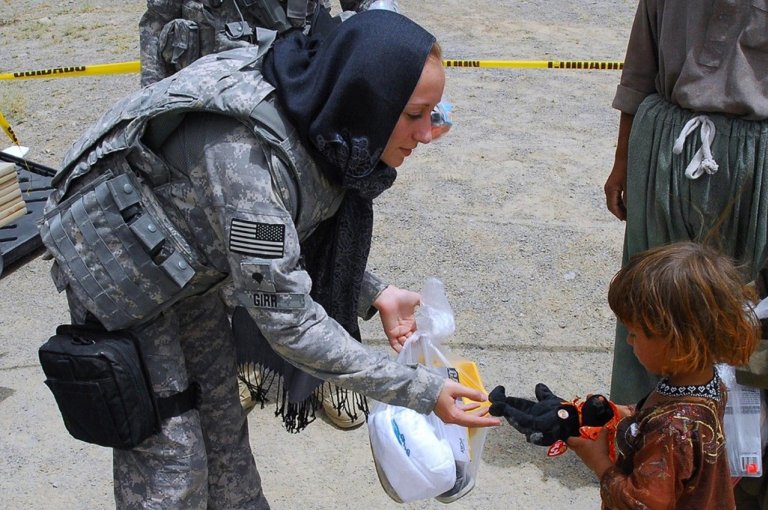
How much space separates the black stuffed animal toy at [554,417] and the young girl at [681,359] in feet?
0.46

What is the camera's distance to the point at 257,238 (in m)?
1.91

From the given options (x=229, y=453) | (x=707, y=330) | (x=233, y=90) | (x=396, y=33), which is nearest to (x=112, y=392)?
(x=229, y=453)

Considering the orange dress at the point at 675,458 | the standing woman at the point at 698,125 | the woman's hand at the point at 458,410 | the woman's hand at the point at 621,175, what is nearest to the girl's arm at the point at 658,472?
the orange dress at the point at 675,458

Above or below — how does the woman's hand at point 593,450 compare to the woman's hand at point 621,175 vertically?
below

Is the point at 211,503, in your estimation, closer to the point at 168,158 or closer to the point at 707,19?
the point at 168,158

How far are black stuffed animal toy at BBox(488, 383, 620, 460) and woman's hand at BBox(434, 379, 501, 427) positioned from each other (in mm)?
46

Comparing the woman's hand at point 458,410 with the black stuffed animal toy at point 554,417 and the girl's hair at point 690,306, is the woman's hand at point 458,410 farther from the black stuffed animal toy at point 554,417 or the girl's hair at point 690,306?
the girl's hair at point 690,306

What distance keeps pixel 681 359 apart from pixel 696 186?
3.17ft

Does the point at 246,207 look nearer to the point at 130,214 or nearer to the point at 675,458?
the point at 130,214

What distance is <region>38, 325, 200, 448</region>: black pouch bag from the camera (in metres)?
2.13

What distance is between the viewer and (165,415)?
2.27 m

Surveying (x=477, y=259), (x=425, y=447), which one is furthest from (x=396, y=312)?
(x=477, y=259)

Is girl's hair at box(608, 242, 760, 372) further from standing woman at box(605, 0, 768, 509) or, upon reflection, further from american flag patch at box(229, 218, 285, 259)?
american flag patch at box(229, 218, 285, 259)

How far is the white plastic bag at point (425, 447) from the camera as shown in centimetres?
229
